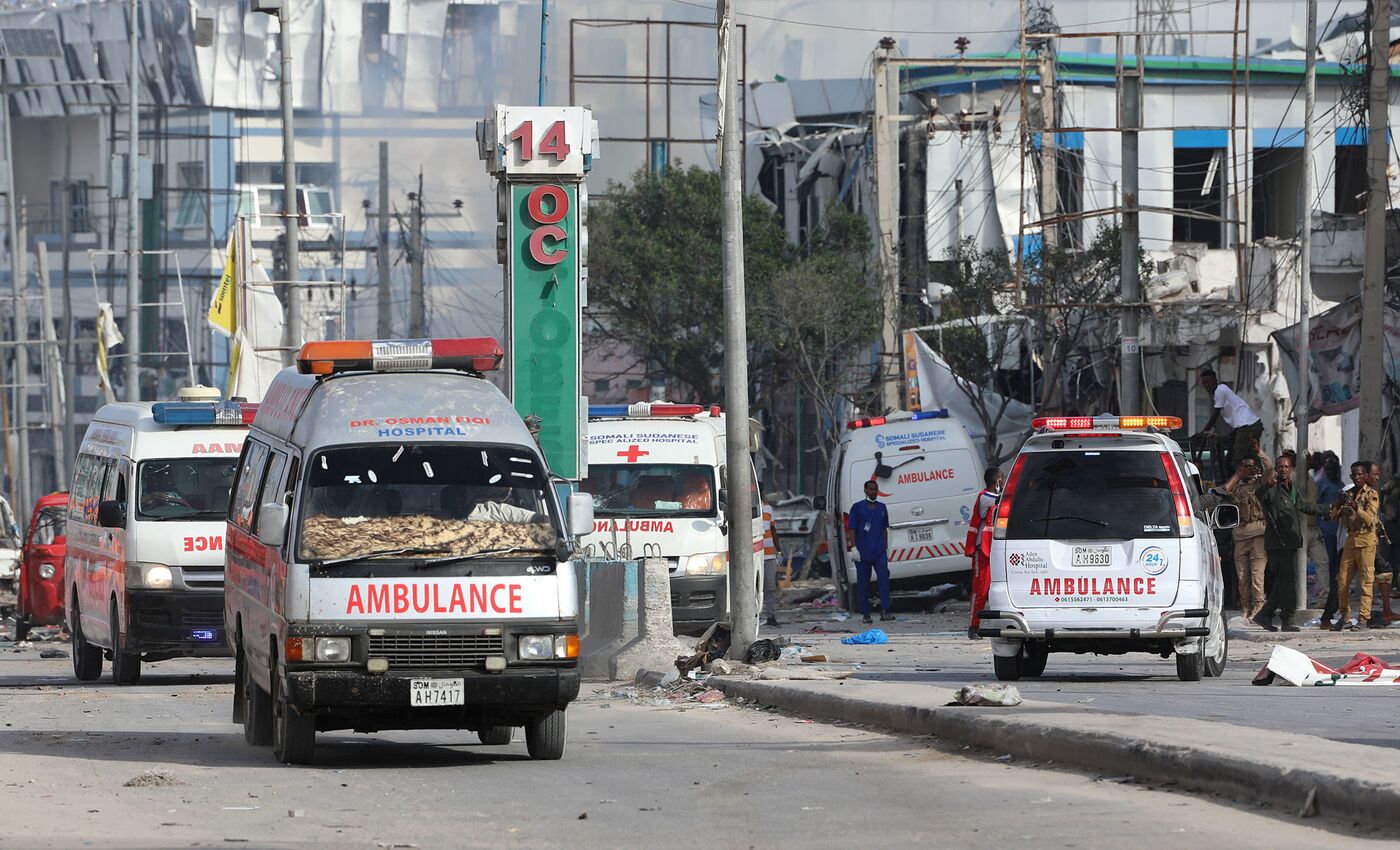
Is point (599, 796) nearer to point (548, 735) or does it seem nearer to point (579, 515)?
point (548, 735)

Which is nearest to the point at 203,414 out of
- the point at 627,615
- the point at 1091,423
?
the point at 627,615

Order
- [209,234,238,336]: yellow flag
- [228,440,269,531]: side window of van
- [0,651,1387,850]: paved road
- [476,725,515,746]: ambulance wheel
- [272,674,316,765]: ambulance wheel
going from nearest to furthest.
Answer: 1. [0,651,1387,850]: paved road
2. [272,674,316,765]: ambulance wheel
3. [476,725,515,746]: ambulance wheel
4. [228,440,269,531]: side window of van
5. [209,234,238,336]: yellow flag

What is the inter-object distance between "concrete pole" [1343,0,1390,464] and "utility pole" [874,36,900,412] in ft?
57.3

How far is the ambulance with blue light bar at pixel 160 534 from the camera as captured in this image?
18.4 metres

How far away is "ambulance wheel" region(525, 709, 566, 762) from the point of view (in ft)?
38.5

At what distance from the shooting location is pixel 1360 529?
20.8 metres

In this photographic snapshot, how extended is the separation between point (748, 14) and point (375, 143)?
1481 centimetres

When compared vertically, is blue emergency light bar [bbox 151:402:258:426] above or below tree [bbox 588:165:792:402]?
below

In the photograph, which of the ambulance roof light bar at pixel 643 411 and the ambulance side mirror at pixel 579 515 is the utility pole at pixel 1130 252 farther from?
the ambulance side mirror at pixel 579 515

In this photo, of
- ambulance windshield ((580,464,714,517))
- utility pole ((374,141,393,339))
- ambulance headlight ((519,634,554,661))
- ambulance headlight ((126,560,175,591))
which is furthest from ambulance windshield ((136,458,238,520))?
utility pole ((374,141,393,339))

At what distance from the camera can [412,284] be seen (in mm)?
65188

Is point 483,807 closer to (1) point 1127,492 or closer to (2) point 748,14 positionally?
(1) point 1127,492

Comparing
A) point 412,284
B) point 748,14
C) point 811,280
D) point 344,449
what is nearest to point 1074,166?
point 811,280

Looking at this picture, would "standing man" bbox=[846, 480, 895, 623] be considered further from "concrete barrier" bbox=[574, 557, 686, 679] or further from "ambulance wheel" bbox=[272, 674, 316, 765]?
"ambulance wheel" bbox=[272, 674, 316, 765]
